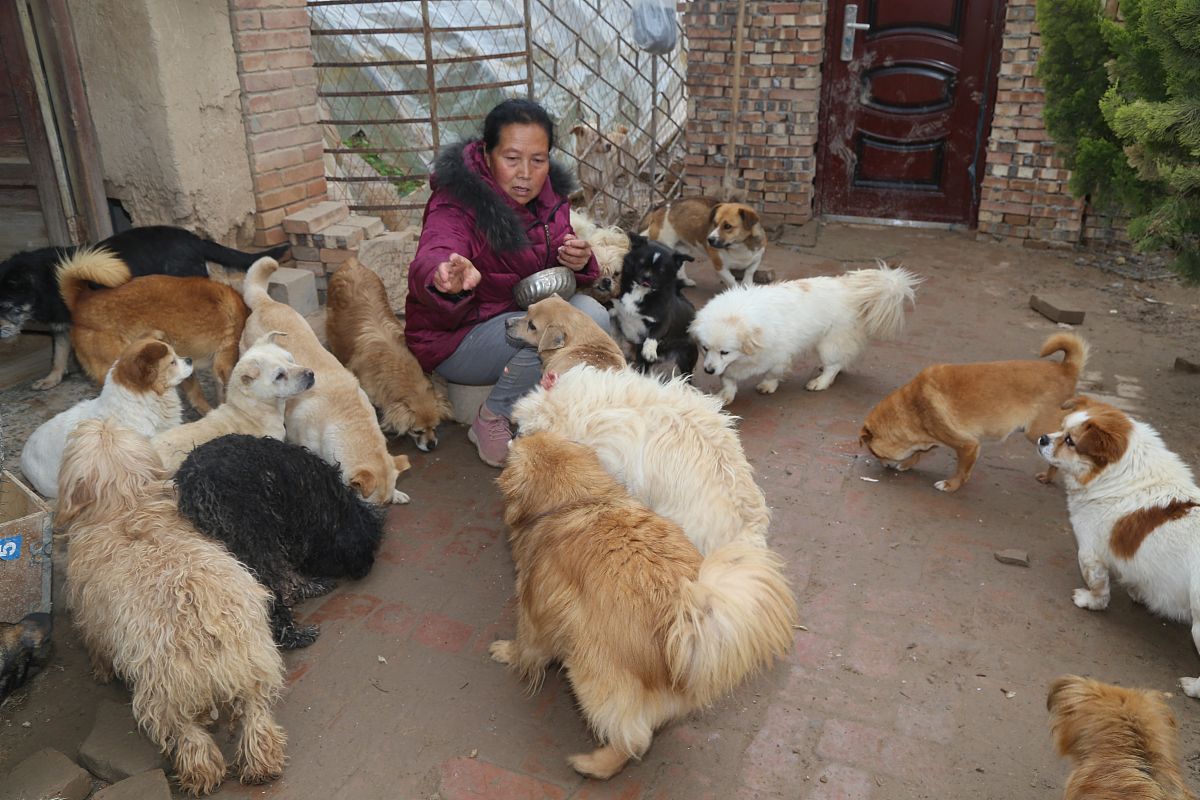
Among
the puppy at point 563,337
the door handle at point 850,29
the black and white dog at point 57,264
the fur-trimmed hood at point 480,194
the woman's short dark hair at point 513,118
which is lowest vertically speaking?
the puppy at point 563,337

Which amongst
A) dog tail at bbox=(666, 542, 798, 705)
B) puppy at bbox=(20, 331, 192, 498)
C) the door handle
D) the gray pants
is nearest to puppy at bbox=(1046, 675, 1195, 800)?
dog tail at bbox=(666, 542, 798, 705)

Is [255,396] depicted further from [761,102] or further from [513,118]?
[761,102]

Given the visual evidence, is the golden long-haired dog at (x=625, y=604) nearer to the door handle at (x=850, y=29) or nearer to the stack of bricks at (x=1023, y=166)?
the stack of bricks at (x=1023, y=166)

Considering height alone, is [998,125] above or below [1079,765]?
above

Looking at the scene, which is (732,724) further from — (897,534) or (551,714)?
(897,534)

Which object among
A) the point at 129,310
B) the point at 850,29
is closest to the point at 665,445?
the point at 129,310

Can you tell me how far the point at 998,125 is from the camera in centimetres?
823

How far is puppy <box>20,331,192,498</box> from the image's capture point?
3740mm

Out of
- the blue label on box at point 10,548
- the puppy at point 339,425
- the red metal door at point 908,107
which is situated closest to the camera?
the blue label on box at point 10,548

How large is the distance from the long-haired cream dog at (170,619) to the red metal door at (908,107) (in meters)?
7.87

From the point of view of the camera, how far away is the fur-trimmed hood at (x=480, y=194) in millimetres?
4461

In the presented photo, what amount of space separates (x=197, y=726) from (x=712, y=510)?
74.0 inches

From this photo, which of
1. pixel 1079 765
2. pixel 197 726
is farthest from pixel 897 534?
pixel 197 726

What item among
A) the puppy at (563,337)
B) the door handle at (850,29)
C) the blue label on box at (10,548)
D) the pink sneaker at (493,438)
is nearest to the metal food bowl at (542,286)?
the puppy at (563,337)
